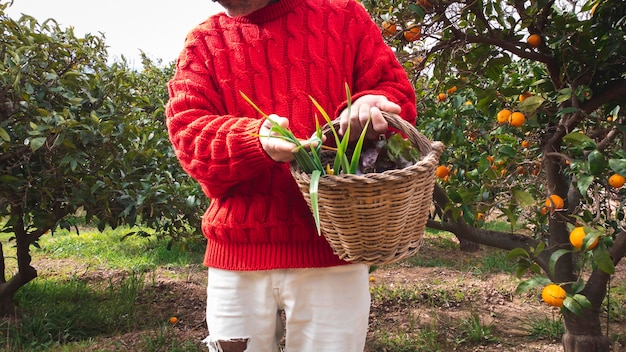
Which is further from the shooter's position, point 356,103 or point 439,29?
point 439,29

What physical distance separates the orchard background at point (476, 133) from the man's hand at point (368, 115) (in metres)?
0.79

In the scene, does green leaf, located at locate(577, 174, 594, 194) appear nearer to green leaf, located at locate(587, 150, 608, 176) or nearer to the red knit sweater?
green leaf, located at locate(587, 150, 608, 176)

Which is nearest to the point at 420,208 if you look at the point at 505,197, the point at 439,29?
the point at 505,197

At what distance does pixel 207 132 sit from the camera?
122cm

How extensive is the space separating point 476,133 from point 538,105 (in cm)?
58

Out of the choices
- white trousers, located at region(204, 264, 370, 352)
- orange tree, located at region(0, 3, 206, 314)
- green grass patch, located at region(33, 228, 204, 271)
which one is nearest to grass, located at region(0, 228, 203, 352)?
green grass patch, located at region(33, 228, 204, 271)

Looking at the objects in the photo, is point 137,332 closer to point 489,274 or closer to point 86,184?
point 86,184

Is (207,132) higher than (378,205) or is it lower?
higher

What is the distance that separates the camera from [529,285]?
5.92ft

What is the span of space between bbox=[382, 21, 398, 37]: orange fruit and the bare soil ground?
1.69m

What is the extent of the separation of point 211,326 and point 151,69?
18.7ft

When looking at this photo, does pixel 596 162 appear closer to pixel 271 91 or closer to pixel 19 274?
pixel 271 91

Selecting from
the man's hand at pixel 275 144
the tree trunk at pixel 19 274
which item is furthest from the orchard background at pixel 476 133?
the man's hand at pixel 275 144

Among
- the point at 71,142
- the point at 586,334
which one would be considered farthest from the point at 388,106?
the point at 586,334
